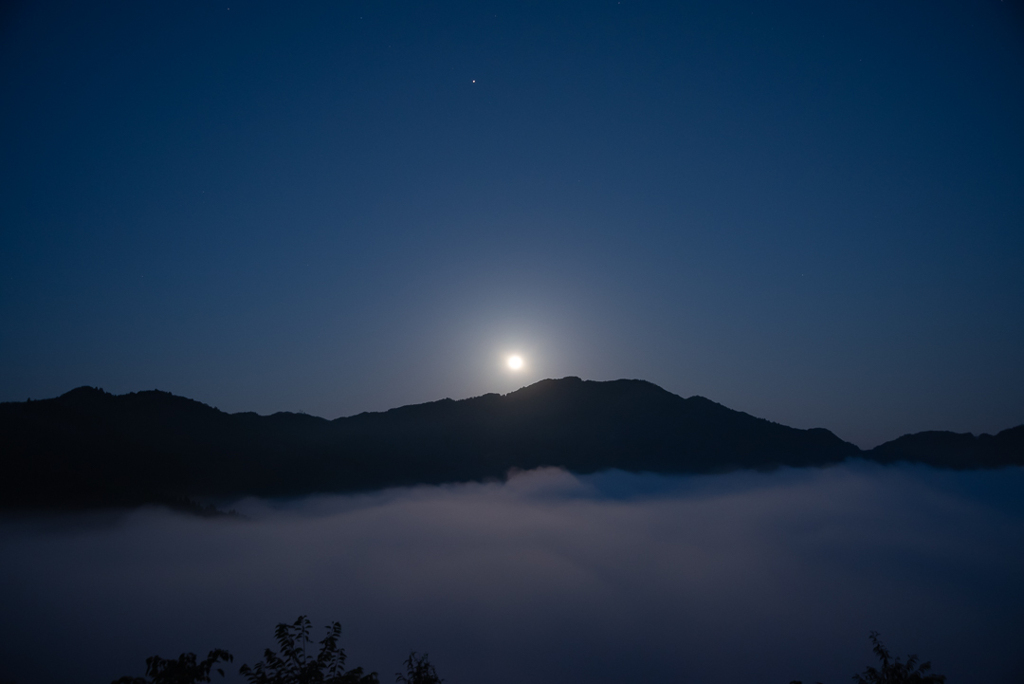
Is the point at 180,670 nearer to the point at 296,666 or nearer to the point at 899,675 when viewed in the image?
the point at 296,666

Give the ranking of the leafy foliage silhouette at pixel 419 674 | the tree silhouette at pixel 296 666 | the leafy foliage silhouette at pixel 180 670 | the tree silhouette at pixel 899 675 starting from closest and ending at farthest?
the leafy foliage silhouette at pixel 180 670 < the tree silhouette at pixel 899 675 < the tree silhouette at pixel 296 666 < the leafy foliage silhouette at pixel 419 674

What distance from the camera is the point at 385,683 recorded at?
644 feet

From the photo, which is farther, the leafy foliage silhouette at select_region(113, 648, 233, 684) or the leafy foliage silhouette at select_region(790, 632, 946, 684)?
the leafy foliage silhouette at select_region(790, 632, 946, 684)

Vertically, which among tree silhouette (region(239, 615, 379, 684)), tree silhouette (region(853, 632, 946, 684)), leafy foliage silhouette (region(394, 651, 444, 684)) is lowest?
leafy foliage silhouette (region(394, 651, 444, 684))

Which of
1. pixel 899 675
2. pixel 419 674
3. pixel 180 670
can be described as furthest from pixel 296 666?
pixel 899 675

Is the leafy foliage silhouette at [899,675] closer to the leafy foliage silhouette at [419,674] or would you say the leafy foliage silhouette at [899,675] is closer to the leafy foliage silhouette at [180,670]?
the leafy foliage silhouette at [419,674]

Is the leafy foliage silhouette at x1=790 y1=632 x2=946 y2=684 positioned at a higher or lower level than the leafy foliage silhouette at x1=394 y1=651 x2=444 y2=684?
higher

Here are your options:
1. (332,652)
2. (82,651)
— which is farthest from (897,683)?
(82,651)

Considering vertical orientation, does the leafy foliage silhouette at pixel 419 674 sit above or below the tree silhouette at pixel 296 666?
below

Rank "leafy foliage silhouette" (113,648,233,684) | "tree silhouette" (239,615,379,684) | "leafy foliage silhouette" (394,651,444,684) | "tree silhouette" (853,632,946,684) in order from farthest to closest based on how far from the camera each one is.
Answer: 1. "leafy foliage silhouette" (394,651,444,684)
2. "tree silhouette" (239,615,379,684)
3. "tree silhouette" (853,632,946,684)
4. "leafy foliage silhouette" (113,648,233,684)

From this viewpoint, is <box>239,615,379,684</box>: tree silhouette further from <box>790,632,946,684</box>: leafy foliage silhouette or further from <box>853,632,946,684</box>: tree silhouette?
<box>853,632,946,684</box>: tree silhouette

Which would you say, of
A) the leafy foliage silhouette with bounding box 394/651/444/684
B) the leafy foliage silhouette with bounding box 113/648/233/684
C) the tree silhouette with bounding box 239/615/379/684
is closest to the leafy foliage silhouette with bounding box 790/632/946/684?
the tree silhouette with bounding box 239/615/379/684

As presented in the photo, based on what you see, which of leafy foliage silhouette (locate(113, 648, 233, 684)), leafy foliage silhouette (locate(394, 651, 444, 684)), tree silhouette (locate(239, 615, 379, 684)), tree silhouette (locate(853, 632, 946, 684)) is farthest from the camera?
leafy foliage silhouette (locate(394, 651, 444, 684))

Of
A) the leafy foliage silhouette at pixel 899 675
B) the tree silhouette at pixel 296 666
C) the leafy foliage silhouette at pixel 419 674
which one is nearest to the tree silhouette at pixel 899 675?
the leafy foliage silhouette at pixel 899 675
